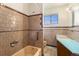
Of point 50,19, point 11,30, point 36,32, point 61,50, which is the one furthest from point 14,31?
point 61,50

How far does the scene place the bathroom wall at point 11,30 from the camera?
1233 mm

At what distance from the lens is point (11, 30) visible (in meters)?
1.28

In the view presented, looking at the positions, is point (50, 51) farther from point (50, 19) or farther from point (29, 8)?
point (29, 8)

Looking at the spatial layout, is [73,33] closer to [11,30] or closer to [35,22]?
[35,22]

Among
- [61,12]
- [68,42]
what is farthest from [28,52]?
[61,12]

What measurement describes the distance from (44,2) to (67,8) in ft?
0.85

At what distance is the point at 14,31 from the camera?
1295 millimetres

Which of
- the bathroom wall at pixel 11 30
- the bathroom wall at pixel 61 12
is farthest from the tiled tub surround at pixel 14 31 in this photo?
the bathroom wall at pixel 61 12

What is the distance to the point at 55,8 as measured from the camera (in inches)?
50.5

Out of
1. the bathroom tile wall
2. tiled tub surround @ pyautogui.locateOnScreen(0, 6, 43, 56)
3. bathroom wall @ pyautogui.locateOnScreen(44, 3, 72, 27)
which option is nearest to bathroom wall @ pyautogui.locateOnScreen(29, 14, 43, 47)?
tiled tub surround @ pyautogui.locateOnScreen(0, 6, 43, 56)

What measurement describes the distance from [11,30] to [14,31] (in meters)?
0.04

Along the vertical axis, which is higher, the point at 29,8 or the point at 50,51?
the point at 29,8

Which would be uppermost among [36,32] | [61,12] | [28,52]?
[61,12]

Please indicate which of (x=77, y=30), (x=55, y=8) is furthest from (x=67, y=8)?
(x=77, y=30)
